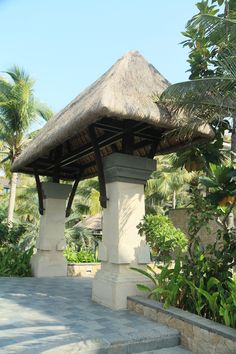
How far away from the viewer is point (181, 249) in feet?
18.4

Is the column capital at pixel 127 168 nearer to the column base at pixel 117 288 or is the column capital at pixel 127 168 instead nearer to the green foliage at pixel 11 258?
the column base at pixel 117 288

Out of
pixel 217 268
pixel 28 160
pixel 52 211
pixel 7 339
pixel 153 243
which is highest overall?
pixel 28 160

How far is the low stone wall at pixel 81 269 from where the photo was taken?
9961 mm

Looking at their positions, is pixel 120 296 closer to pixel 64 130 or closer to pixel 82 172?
pixel 64 130

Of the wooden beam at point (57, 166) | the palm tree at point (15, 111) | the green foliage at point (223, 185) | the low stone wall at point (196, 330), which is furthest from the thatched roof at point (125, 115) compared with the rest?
the palm tree at point (15, 111)

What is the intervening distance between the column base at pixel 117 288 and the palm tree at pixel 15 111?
9.35 meters

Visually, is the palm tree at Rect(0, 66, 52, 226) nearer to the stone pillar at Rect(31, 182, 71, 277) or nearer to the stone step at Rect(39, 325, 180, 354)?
the stone pillar at Rect(31, 182, 71, 277)

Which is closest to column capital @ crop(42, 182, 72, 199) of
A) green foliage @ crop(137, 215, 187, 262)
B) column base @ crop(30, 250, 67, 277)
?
column base @ crop(30, 250, 67, 277)

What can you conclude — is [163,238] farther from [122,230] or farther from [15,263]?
[15,263]

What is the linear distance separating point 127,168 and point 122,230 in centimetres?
107

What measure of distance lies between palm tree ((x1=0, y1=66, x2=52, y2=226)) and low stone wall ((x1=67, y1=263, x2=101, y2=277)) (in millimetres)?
5379

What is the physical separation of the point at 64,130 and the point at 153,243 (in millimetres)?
2524

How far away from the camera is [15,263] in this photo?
385 inches

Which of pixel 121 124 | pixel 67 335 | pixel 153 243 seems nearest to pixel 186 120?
pixel 121 124
